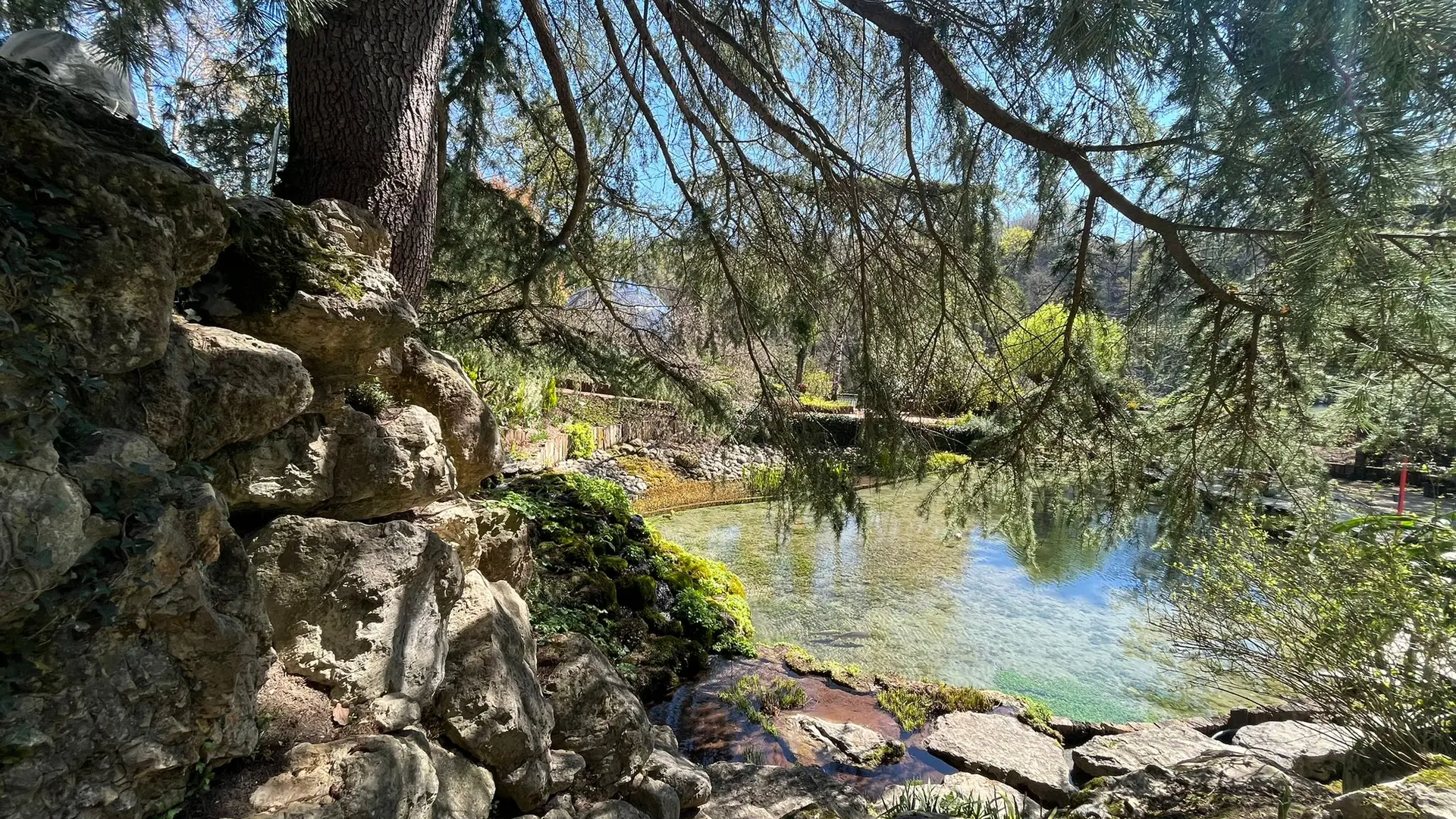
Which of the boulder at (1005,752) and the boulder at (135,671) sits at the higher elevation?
the boulder at (135,671)

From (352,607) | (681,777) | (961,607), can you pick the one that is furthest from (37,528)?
(961,607)

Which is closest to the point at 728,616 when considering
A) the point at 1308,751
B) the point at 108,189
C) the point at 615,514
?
the point at 615,514

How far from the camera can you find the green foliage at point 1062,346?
2928mm

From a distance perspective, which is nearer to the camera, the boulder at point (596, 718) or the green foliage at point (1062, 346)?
the boulder at point (596, 718)

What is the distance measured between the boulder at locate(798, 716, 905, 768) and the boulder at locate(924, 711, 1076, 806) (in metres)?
0.33

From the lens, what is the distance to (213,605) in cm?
135

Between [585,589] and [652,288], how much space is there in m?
2.59

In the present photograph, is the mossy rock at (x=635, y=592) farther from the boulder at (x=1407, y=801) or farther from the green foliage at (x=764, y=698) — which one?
the boulder at (x=1407, y=801)

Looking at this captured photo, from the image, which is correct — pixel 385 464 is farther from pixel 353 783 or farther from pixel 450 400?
pixel 353 783

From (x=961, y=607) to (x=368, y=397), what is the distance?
262 inches

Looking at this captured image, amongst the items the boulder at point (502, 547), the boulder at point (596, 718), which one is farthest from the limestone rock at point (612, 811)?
the boulder at point (502, 547)

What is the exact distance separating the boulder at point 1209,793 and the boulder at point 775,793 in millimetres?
1163

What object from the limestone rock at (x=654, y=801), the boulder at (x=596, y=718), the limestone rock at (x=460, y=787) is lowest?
the limestone rock at (x=654, y=801)

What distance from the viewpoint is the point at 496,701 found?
7.06 ft
